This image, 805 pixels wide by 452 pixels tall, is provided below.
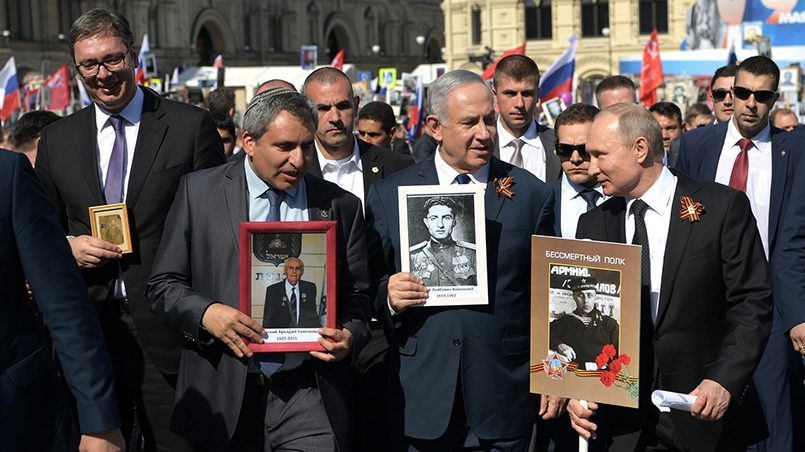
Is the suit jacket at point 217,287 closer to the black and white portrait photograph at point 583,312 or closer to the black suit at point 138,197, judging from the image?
the black suit at point 138,197

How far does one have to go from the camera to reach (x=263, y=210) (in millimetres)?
4953

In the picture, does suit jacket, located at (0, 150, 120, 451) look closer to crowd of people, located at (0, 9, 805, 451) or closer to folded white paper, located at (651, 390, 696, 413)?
crowd of people, located at (0, 9, 805, 451)

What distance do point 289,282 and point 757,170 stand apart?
3.73 metres

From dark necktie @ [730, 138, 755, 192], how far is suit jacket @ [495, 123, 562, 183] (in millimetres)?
1078

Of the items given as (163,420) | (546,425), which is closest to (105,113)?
(163,420)

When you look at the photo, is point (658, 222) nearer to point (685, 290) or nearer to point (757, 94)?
point (685, 290)

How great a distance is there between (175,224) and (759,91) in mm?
4116

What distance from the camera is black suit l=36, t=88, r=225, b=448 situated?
5516 mm

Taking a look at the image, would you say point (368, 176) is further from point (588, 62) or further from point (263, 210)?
point (588, 62)

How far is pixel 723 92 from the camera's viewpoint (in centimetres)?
948

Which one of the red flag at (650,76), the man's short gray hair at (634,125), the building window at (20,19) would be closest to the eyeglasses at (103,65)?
the man's short gray hair at (634,125)

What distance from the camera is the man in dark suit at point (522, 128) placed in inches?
305

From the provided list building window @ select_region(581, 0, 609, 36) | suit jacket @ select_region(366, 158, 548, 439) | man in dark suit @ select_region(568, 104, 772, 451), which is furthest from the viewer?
building window @ select_region(581, 0, 609, 36)

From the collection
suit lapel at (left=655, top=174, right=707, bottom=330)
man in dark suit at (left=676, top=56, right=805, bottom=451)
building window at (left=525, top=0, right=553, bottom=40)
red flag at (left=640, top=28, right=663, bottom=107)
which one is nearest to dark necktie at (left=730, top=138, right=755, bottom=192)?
man in dark suit at (left=676, top=56, right=805, bottom=451)
